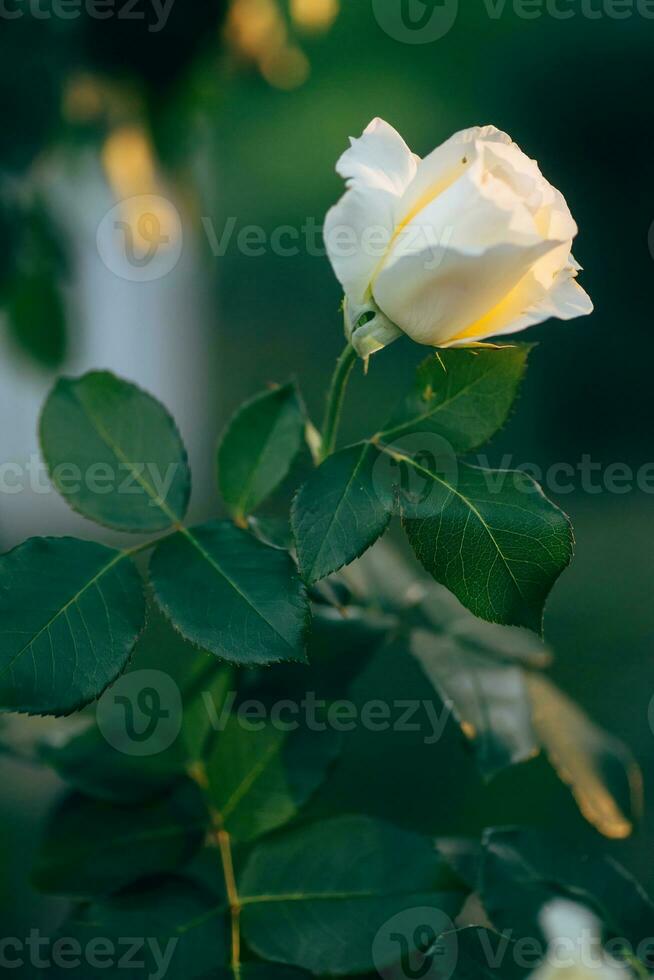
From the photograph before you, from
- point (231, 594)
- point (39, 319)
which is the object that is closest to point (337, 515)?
point (231, 594)

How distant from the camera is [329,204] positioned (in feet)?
4.59

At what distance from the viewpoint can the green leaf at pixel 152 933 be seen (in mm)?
Result: 369

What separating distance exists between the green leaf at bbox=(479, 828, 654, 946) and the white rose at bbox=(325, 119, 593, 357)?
0.21 m

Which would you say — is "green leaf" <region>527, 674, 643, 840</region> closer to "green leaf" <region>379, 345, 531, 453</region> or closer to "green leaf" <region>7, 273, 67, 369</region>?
"green leaf" <region>379, 345, 531, 453</region>

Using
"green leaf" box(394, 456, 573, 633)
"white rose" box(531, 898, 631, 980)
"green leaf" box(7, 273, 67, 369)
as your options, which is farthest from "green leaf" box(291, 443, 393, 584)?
"green leaf" box(7, 273, 67, 369)

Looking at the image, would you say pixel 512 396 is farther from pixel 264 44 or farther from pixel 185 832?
pixel 264 44

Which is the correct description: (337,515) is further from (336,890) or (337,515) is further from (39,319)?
(39,319)

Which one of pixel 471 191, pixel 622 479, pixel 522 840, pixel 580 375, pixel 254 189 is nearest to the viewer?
pixel 471 191

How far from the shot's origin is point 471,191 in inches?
11.2

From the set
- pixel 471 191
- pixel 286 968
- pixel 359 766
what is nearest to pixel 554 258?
pixel 471 191

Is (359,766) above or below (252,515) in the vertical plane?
below

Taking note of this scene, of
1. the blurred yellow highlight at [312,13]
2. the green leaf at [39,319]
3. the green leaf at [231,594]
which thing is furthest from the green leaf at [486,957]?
the blurred yellow highlight at [312,13]

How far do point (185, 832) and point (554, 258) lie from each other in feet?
0.95

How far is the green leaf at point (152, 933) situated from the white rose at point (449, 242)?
24cm
